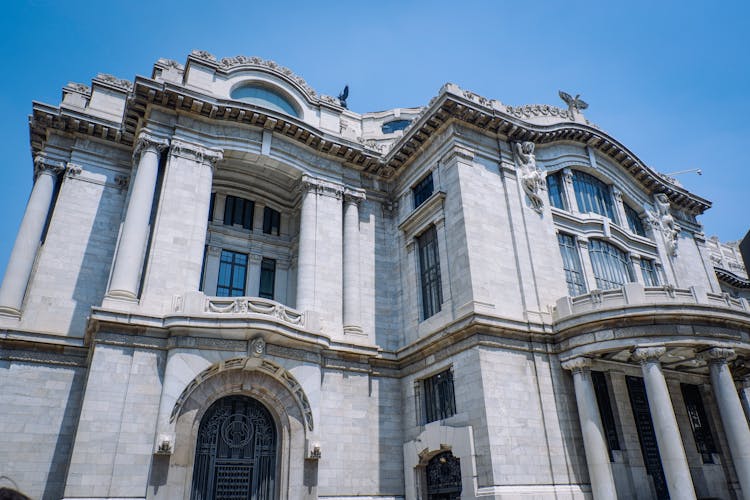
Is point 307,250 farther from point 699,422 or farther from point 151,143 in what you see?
point 699,422

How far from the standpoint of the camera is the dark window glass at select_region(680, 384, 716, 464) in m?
24.7

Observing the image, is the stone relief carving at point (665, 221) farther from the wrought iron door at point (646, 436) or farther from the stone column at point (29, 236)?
the stone column at point (29, 236)

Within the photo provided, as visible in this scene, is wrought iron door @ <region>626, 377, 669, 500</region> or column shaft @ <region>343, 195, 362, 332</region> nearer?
wrought iron door @ <region>626, 377, 669, 500</region>

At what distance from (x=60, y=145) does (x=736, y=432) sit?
1323 inches

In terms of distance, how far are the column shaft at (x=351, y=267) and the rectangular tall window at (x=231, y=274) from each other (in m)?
5.71

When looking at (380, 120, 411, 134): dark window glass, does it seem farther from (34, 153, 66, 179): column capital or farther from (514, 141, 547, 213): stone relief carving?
(34, 153, 66, 179): column capital

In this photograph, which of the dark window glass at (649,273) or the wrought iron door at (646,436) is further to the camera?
the dark window glass at (649,273)

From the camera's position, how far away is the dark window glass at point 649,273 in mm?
29656

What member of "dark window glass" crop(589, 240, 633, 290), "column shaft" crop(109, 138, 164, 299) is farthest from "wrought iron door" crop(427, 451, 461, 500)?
"column shaft" crop(109, 138, 164, 299)

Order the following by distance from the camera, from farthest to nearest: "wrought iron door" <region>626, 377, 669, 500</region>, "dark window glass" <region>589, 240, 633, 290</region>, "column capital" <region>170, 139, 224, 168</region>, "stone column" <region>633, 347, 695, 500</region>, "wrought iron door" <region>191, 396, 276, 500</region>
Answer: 1. "dark window glass" <region>589, 240, 633, 290</region>
2. "column capital" <region>170, 139, 224, 168</region>
3. "wrought iron door" <region>626, 377, 669, 500</region>
4. "wrought iron door" <region>191, 396, 276, 500</region>
5. "stone column" <region>633, 347, 695, 500</region>

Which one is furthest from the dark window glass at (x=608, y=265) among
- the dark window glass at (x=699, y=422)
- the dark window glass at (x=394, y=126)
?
the dark window glass at (x=394, y=126)

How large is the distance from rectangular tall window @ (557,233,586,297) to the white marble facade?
0.40 feet

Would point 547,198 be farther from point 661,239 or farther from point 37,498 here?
point 37,498

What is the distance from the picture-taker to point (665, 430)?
60.7ft
